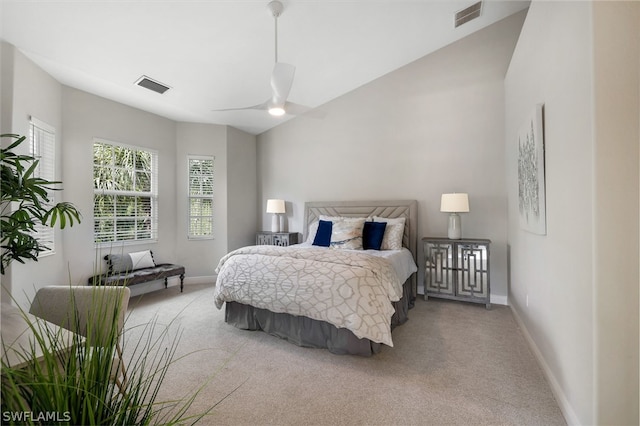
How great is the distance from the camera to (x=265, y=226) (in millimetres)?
5922

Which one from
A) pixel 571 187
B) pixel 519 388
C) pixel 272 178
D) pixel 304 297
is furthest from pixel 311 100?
pixel 519 388

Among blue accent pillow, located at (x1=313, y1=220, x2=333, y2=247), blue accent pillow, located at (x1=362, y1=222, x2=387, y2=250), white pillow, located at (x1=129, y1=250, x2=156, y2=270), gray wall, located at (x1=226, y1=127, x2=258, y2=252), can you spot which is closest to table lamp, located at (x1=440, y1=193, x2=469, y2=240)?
blue accent pillow, located at (x1=362, y1=222, x2=387, y2=250)

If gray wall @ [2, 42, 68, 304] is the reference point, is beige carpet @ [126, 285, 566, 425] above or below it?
below

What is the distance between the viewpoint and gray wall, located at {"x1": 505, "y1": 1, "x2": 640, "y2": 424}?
1.42m

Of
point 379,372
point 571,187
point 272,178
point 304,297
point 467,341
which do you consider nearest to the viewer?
point 571,187

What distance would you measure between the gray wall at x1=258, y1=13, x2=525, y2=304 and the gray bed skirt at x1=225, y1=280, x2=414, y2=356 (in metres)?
1.73

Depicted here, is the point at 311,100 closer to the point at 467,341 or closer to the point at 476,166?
the point at 476,166

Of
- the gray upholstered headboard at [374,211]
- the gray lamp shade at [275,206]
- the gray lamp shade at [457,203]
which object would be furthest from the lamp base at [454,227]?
the gray lamp shade at [275,206]

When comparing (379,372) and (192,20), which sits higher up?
(192,20)

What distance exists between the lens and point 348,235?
158 inches

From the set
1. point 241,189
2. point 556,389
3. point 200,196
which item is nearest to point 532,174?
point 556,389

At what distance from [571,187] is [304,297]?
6.62ft

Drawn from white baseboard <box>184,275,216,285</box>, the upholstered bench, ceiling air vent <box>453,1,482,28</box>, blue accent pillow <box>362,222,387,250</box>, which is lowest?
white baseboard <box>184,275,216,285</box>

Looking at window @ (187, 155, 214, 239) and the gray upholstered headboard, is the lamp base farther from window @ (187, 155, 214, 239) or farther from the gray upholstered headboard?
window @ (187, 155, 214, 239)
